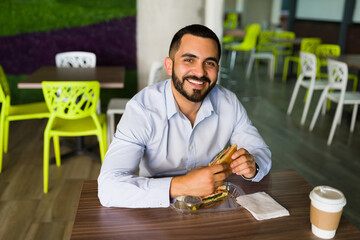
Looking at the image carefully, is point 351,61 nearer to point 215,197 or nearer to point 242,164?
point 242,164

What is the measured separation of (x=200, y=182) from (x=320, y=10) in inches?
409

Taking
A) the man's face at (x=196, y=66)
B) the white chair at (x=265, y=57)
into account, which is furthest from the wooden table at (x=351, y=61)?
the man's face at (x=196, y=66)

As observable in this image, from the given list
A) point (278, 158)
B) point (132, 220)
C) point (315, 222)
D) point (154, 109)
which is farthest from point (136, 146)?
point (278, 158)

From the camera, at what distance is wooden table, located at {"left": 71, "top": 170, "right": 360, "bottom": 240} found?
105 cm

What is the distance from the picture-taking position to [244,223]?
1.12 meters

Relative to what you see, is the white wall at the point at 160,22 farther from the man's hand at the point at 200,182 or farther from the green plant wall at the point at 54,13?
the man's hand at the point at 200,182

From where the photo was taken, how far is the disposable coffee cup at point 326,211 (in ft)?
Answer: 3.33

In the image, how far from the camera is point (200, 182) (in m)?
1.18

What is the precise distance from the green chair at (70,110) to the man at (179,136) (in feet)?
Result: 4.69

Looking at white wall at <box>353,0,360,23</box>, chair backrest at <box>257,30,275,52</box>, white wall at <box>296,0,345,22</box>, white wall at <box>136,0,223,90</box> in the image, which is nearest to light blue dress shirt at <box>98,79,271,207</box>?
white wall at <box>136,0,223,90</box>

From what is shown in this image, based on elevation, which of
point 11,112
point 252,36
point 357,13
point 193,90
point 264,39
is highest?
point 357,13

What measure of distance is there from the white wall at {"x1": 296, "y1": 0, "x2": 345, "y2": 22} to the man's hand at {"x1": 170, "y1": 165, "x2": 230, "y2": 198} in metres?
9.49

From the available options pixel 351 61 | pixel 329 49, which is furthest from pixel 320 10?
pixel 351 61

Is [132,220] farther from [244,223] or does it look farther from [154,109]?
[154,109]
